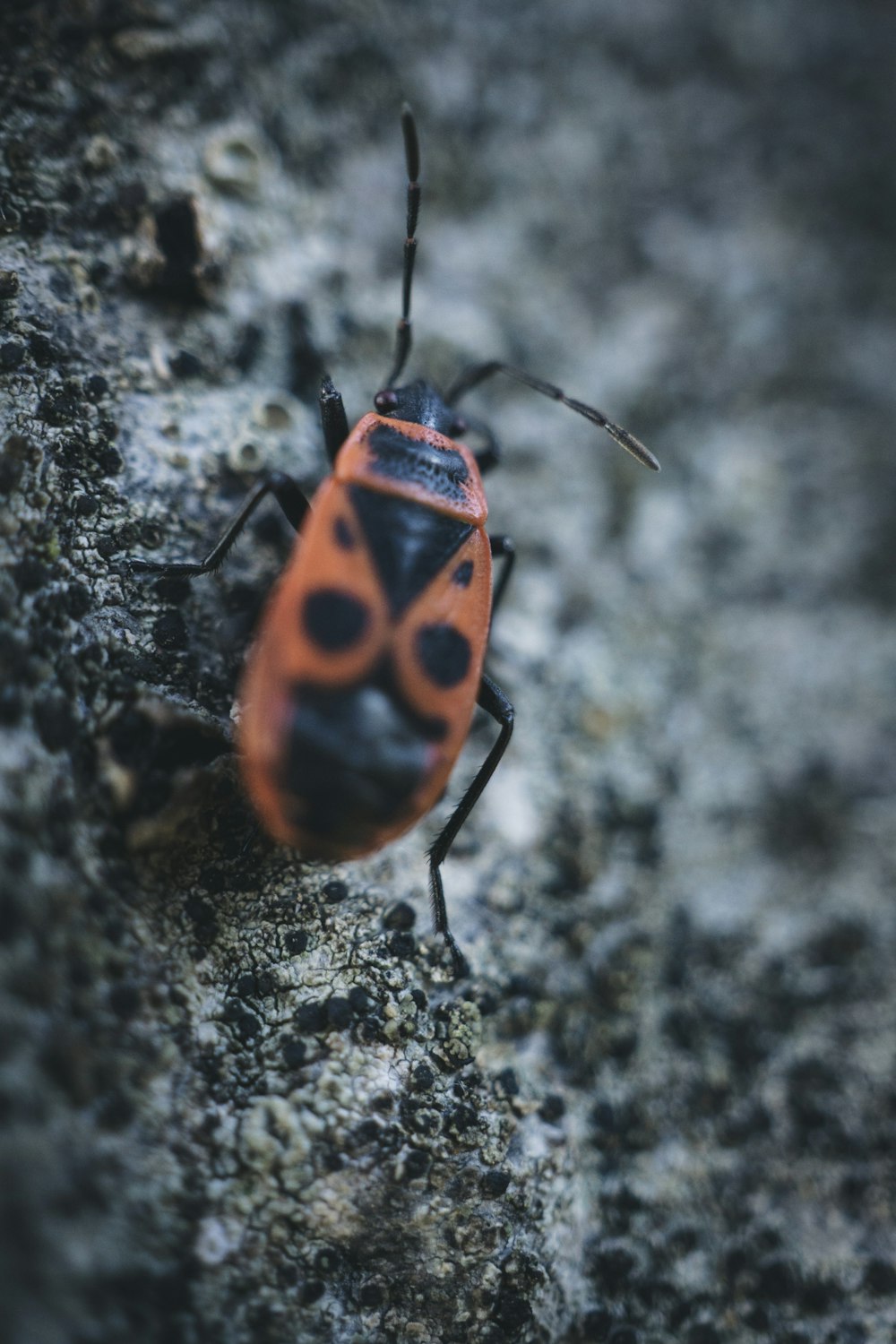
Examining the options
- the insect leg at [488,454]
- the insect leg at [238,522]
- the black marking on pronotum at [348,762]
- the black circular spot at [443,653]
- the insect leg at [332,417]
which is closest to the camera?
the black marking on pronotum at [348,762]

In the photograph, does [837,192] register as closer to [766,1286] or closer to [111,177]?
[111,177]

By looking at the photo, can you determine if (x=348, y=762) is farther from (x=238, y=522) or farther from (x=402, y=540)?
(x=238, y=522)

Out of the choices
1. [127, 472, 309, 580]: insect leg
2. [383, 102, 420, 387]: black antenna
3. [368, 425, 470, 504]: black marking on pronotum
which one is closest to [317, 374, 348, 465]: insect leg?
[368, 425, 470, 504]: black marking on pronotum

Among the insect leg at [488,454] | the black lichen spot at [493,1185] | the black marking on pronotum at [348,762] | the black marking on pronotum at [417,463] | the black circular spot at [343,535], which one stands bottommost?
the black lichen spot at [493,1185]

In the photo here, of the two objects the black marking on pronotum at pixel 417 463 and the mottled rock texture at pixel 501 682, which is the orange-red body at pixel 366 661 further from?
the mottled rock texture at pixel 501 682

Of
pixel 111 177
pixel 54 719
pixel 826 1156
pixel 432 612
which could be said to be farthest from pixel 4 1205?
pixel 111 177

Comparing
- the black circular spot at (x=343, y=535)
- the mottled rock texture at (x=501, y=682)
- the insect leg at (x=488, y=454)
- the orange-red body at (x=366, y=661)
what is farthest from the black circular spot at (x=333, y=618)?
the insect leg at (x=488, y=454)

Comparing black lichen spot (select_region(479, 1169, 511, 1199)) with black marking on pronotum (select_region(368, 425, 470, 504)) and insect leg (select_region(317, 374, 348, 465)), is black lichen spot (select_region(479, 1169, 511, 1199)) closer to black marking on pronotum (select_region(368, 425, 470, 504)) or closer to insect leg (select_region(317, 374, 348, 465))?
black marking on pronotum (select_region(368, 425, 470, 504))

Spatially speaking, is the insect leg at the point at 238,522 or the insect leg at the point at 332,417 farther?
the insect leg at the point at 332,417
